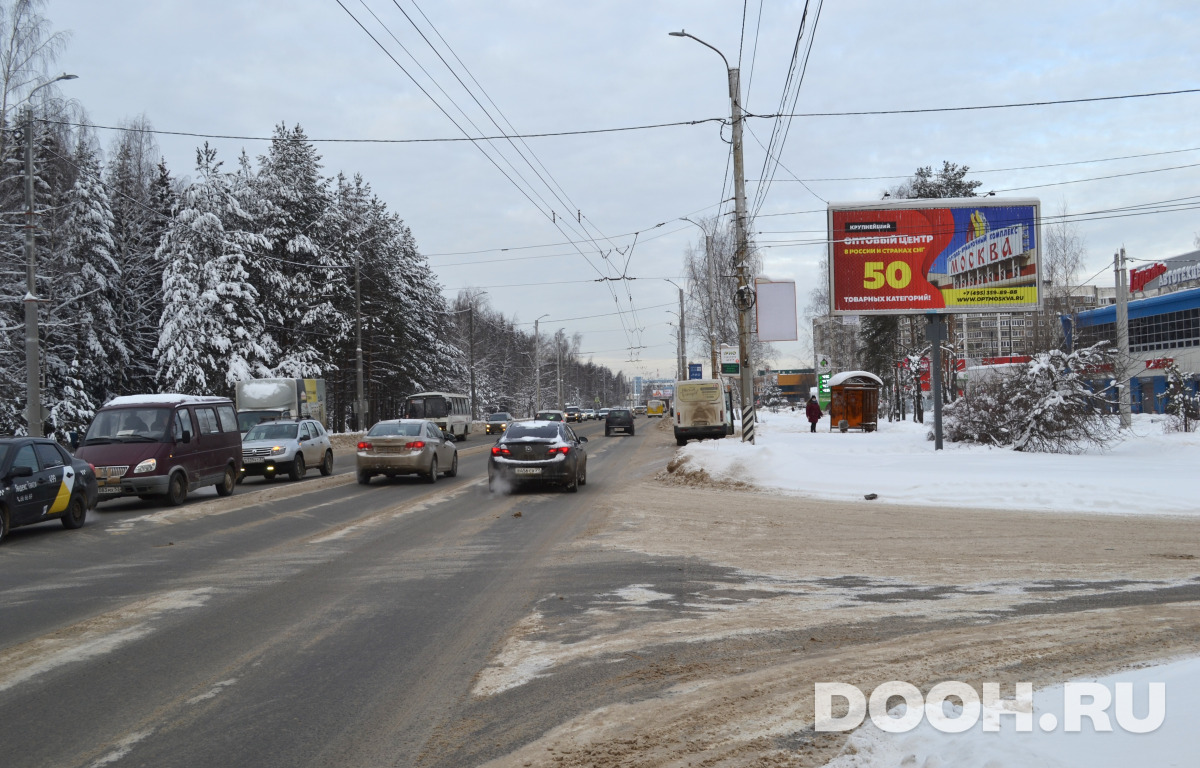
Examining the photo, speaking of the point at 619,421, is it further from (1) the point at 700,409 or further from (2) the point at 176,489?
(2) the point at 176,489

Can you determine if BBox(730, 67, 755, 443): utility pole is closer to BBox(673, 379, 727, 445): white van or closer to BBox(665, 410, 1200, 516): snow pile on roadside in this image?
BBox(665, 410, 1200, 516): snow pile on roadside

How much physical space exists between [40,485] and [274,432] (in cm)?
1107

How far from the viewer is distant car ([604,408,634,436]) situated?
57.0 metres

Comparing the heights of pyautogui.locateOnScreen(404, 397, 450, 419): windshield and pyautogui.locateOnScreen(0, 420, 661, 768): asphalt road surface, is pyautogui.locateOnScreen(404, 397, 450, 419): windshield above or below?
above

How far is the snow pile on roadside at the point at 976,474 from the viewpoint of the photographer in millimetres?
15969

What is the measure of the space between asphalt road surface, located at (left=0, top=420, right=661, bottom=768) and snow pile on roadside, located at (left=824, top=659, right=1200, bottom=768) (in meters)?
1.73

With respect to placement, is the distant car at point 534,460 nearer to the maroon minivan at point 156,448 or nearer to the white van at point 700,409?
the maroon minivan at point 156,448

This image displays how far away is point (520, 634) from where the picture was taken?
7.06 metres

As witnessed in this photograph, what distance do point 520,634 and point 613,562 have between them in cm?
354

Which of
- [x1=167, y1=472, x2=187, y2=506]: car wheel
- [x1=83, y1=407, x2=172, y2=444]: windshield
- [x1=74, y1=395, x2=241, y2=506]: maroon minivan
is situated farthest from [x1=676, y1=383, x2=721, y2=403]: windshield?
[x1=83, y1=407, x2=172, y2=444]: windshield

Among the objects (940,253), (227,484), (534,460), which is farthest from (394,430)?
(940,253)

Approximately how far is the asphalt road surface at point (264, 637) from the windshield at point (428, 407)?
38.8m

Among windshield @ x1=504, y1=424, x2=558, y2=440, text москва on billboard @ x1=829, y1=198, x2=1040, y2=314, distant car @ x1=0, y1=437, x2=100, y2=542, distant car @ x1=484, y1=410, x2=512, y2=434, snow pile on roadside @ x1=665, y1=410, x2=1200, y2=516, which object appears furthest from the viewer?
distant car @ x1=484, y1=410, x2=512, y2=434

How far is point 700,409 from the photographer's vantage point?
135ft
